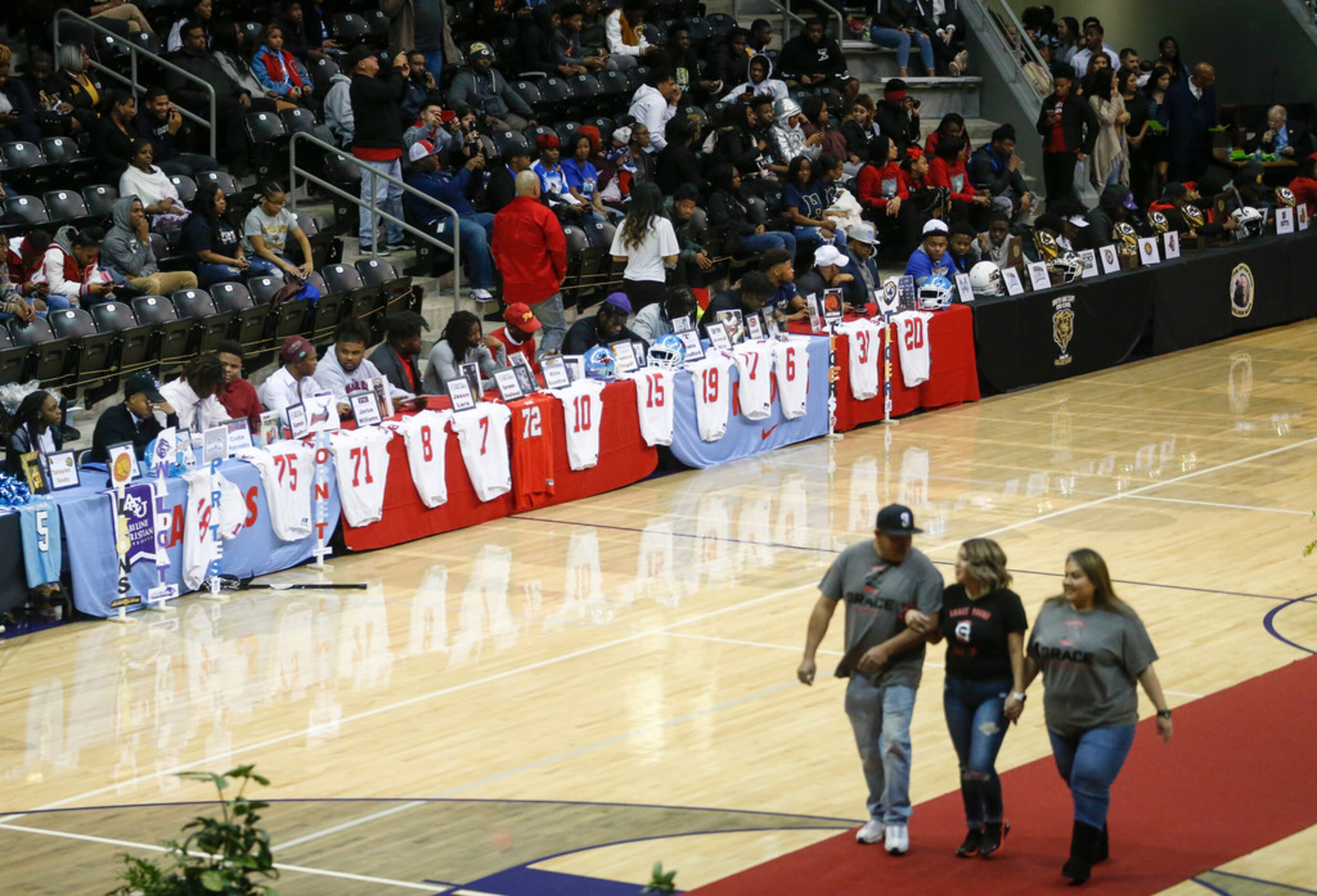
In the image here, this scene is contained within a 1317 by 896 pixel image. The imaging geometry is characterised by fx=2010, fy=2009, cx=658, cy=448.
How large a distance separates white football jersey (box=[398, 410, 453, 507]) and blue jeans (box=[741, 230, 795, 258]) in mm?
6130

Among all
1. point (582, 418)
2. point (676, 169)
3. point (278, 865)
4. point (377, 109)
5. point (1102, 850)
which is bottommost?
point (1102, 850)

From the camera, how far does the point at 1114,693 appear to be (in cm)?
723

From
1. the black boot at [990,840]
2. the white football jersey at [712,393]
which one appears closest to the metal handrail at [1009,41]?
the white football jersey at [712,393]

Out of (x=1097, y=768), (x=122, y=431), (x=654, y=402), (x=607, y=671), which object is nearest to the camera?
(x=1097, y=768)

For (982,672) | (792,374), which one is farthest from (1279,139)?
(982,672)

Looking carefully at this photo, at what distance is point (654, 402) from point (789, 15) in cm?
1062

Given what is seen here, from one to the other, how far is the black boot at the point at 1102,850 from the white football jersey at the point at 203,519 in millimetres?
6179

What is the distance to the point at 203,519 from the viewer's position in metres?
11.8

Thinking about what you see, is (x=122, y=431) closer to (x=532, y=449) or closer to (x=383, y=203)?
(x=532, y=449)

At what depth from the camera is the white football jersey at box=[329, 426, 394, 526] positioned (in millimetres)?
12703

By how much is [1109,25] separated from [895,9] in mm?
5329

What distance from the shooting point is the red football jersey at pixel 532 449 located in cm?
1388

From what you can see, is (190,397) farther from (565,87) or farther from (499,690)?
(565,87)

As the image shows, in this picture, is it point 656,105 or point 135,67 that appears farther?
point 656,105
